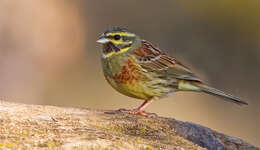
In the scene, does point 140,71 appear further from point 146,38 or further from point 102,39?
point 146,38

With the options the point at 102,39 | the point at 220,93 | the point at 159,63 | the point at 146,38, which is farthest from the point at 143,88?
the point at 146,38

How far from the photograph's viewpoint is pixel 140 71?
7.94m

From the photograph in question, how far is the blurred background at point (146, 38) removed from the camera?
14086 mm

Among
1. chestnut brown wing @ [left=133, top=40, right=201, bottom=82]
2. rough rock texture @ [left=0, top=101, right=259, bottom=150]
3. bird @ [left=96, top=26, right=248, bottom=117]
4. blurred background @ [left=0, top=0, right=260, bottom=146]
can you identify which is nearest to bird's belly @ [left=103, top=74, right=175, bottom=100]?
bird @ [left=96, top=26, right=248, bottom=117]

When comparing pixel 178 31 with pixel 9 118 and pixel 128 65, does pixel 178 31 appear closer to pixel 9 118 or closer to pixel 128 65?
pixel 128 65

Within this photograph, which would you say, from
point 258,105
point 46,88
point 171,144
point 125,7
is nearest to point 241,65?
point 258,105

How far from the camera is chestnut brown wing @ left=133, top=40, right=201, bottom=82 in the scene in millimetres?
8164

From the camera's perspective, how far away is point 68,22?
17.2 m

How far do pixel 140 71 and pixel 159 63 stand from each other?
0.56 meters

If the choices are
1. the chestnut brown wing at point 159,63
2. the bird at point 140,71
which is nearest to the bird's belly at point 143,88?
the bird at point 140,71

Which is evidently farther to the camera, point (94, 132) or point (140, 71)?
point (140, 71)

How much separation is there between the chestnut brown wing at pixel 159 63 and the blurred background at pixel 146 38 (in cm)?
499

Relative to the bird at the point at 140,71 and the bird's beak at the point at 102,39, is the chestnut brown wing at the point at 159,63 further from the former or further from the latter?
the bird's beak at the point at 102,39

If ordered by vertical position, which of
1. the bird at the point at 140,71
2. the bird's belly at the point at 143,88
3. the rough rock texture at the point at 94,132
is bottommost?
the rough rock texture at the point at 94,132
